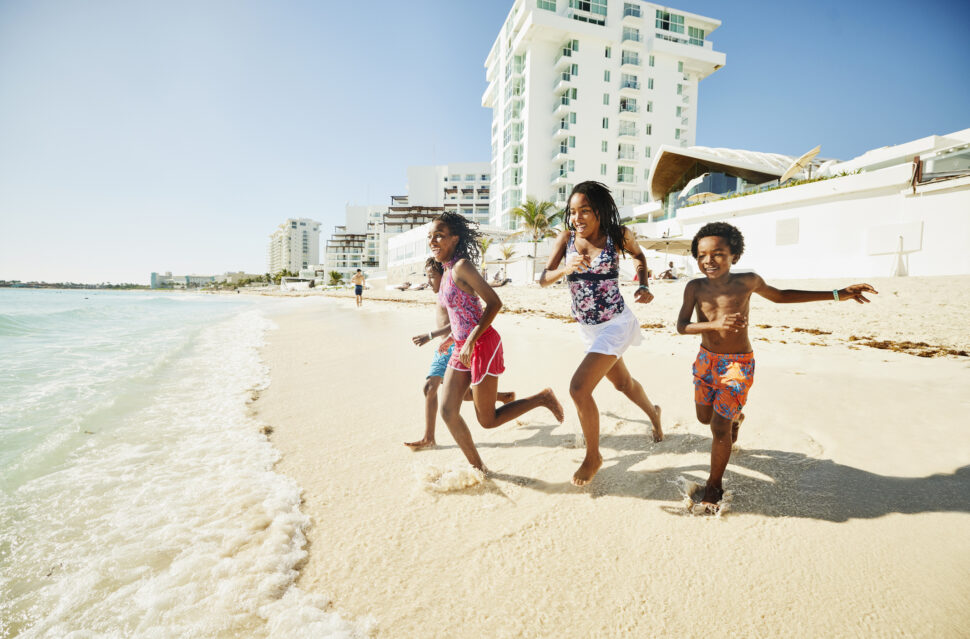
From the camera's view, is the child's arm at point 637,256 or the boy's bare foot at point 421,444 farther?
the boy's bare foot at point 421,444

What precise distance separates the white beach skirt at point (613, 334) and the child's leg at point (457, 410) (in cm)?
85

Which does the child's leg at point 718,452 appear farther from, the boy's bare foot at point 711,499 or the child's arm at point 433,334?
the child's arm at point 433,334

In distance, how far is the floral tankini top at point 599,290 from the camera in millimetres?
2770

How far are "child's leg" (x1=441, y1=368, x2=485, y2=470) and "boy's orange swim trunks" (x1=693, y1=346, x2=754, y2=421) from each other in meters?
1.45

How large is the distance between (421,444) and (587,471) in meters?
1.33

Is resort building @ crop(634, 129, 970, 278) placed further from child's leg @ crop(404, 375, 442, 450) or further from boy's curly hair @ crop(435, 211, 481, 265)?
child's leg @ crop(404, 375, 442, 450)

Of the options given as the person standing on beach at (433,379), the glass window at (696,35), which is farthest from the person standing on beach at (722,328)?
the glass window at (696,35)

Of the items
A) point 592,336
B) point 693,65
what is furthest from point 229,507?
point 693,65

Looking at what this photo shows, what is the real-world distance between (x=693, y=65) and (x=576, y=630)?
63.1 meters

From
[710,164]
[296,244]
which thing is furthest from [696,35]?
[296,244]

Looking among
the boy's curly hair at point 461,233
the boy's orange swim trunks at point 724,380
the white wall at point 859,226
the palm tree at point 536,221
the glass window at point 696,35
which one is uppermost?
the glass window at point 696,35

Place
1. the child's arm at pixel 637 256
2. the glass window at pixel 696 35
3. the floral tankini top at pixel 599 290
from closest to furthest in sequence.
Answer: the floral tankini top at pixel 599 290 < the child's arm at pixel 637 256 < the glass window at pixel 696 35

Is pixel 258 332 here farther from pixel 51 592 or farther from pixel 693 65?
pixel 693 65

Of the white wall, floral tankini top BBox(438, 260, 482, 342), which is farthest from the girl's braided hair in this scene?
the white wall
